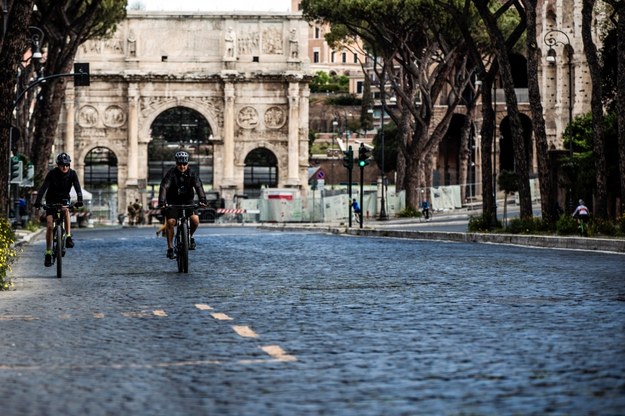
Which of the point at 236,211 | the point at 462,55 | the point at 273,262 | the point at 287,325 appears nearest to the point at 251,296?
the point at 287,325

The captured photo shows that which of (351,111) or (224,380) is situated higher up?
(351,111)

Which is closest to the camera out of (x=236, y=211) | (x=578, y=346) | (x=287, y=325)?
(x=578, y=346)

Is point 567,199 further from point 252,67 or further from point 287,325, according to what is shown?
point 252,67

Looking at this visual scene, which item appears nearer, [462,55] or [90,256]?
[90,256]

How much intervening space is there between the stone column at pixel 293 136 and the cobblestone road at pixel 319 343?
66.8 m

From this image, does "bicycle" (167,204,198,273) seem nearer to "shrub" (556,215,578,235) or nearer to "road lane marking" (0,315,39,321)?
"road lane marking" (0,315,39,321)

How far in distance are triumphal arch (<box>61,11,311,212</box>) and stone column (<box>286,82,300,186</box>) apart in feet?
0.20

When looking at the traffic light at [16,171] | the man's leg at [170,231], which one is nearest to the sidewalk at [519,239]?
the man's leg at [170,231]

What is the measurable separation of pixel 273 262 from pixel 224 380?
13.5 meters

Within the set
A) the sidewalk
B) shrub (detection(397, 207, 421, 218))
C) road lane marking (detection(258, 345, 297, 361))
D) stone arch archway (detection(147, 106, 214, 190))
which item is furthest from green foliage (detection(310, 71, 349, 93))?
road lane marking (detection(258, 345, 297, 361))

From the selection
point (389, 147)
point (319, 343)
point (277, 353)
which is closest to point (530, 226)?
point (319, 343)

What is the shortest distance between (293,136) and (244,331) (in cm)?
7487

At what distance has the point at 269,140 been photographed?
8550 cm

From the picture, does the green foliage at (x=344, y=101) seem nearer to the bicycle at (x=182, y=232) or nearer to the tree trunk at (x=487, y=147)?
the tree trunk at (x=487, y=147)
